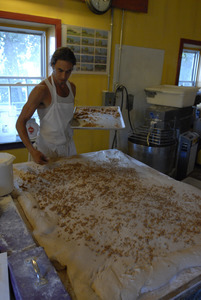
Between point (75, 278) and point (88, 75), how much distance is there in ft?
8.17

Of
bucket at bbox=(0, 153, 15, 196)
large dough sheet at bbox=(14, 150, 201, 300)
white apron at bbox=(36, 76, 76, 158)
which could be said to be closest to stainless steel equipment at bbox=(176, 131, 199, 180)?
large dough sheet at bbox=(14, 150, 201, 300)

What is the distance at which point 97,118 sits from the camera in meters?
1.89

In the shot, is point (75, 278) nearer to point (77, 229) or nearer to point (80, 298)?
point (80, 298)

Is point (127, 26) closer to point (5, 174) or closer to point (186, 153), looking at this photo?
point (186, 153)

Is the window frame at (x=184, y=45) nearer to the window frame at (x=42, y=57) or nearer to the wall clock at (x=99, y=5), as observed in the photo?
the wall clock at (x=99, y=5)

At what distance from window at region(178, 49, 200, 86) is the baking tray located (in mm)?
2654

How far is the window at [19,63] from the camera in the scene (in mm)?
2520

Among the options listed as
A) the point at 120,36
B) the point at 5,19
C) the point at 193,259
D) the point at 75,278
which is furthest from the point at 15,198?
the point at 120,36

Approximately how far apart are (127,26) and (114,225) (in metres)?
2.74

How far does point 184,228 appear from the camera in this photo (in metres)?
1.05

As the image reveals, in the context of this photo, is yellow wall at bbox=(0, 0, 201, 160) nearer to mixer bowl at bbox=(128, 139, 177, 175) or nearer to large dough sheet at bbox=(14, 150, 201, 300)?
mixer bowl at bbox=(128, 139, 177, 175)

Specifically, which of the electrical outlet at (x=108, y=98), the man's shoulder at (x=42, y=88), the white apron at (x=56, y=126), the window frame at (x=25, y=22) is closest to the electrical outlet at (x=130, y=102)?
the electrical outlet at (x=108, y=98)

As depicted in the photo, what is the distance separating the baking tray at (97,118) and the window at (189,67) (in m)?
2.65

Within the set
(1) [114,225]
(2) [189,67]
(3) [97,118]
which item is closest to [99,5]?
(3) [97,118]
